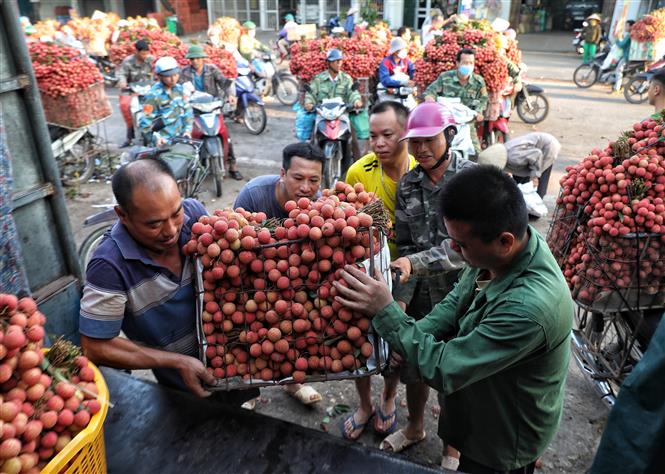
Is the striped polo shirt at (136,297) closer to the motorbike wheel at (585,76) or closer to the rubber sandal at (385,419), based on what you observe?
the rubber sandal at (385,419)

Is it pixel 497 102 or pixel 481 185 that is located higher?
pixel 481 185

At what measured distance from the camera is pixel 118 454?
6.42ft

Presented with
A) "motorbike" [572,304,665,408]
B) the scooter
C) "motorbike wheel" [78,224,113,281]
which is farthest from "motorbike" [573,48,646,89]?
"motorbike wheel" [78,224,113,281]

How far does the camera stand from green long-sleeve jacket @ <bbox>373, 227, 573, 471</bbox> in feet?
5.78

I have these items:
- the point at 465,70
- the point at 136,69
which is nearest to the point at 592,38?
the point at 465,70

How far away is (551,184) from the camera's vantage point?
769 centimetres

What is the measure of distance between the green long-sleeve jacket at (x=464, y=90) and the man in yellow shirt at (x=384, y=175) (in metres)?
4.63

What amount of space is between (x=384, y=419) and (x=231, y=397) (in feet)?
3.83

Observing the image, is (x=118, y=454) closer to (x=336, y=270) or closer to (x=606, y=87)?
(x=336, y=270)

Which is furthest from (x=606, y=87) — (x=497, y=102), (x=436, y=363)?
(x=436, y=363)

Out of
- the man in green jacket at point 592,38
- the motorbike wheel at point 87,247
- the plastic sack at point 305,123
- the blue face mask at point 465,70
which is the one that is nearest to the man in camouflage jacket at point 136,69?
the plastic sack at point 305,123

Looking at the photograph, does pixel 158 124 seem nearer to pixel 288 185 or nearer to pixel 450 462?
pixel 288 185

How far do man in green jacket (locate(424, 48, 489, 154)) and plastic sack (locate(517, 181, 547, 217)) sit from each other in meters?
1.35

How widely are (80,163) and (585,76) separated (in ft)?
45.2
